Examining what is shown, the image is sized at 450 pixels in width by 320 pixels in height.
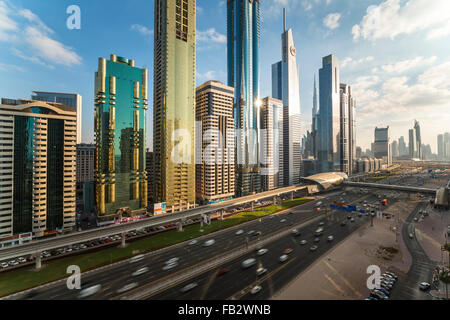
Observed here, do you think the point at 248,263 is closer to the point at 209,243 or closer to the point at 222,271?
the point at 222,271

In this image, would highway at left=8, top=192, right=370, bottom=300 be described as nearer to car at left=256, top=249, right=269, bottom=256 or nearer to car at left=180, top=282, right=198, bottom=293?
car at left=256, top=249, right=269, bottom=256

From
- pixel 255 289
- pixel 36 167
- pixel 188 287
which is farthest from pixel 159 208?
pixel 255 289

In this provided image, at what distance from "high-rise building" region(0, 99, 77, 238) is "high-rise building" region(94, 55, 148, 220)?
8436 mm

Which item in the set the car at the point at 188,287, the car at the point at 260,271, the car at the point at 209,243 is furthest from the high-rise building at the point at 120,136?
the car at the point at 260,271

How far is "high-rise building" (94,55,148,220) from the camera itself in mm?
71000

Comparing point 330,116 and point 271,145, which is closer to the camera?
point 271,145

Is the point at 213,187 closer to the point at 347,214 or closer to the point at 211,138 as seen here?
the point at 211,138

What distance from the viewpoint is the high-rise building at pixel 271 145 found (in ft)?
426

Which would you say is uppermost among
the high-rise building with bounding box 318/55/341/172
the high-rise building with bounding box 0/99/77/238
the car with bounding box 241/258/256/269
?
the high-rise building with bounding box 318/55/341/172

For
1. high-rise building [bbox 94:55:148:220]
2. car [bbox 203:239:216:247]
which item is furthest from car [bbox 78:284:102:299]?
high-rise building [bbox 94:55:148:220]

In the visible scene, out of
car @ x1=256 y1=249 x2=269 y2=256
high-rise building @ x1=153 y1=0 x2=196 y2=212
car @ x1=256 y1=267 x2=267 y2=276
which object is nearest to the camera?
car @ x1=256 y1=267 x2=267 y2=276

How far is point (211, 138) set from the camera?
94.5 m

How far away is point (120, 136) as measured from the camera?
245 feet

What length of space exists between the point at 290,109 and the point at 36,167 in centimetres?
15739
